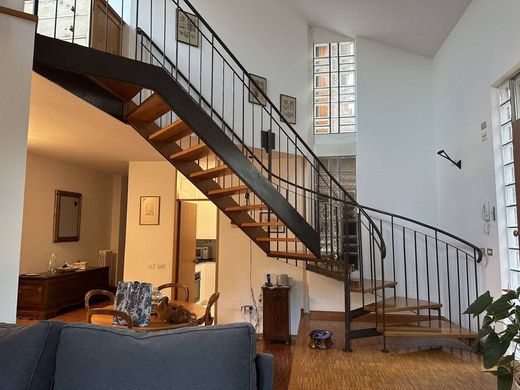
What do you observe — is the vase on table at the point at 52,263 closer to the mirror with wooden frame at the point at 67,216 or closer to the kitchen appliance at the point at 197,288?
the mirror with wooden frame at the point at 67,216

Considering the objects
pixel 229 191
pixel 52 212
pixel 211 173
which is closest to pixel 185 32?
pixel 211 173

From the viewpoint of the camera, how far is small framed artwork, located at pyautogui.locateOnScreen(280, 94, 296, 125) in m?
5.36

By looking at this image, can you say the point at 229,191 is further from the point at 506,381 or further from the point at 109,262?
the point at 109,262

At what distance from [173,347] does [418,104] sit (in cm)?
509

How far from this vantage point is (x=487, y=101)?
3566 millimetres

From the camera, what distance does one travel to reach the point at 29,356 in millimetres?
1431

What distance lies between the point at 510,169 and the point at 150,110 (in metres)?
3.44

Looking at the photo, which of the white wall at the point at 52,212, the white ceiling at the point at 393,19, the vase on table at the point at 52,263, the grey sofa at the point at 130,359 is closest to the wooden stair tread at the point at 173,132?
the grey sofa at the point at 130,359

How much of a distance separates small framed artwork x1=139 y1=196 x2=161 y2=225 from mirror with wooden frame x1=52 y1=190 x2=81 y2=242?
1554 millimetres

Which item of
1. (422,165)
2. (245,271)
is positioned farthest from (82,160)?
(422,165)

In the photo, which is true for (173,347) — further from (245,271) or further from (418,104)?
(418,104)

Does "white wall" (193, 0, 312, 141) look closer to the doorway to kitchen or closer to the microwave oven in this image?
the doorway to kitchen

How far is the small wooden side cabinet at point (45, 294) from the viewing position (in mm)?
5359

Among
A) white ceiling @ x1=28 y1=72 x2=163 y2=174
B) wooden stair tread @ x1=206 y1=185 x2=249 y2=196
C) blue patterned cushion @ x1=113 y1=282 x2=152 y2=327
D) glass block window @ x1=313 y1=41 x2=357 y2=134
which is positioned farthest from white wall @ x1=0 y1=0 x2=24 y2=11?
glass block window @ x1=313 y1=41 x2=357 y2=134
